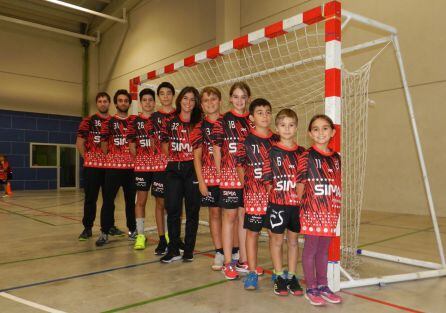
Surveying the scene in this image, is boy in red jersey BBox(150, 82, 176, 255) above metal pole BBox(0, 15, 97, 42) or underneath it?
underneath

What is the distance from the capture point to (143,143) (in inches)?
166

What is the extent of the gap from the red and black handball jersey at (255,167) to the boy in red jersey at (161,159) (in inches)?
43.6

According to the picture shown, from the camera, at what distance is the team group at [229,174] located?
264cm

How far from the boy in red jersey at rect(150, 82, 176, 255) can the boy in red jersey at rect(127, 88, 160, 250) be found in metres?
0.14

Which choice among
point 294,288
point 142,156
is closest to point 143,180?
point 142,156

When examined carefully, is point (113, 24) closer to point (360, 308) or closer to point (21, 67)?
point (21, 67)

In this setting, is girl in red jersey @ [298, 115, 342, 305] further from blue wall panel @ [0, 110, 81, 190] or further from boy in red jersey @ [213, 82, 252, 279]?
blue wall panel @ [0, 110, 81, 190]

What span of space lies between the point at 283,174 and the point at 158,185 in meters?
1.60

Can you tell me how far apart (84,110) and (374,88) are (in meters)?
12.4

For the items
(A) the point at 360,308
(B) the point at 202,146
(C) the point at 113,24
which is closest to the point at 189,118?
(B) the point at 202,146

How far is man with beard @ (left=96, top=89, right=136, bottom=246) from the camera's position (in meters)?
4.40

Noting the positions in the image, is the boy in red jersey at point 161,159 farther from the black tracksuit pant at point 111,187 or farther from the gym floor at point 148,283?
the black tracksuit pant at point 111,187

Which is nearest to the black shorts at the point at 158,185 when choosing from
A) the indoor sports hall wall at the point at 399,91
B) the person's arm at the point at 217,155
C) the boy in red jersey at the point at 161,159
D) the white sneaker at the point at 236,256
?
the boy in red jersey at the point at 161,159

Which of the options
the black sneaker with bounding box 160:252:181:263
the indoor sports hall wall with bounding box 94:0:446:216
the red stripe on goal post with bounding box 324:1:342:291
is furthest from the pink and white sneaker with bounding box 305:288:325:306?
the indoor sports hall wall with bounding box 94:0:446:216
